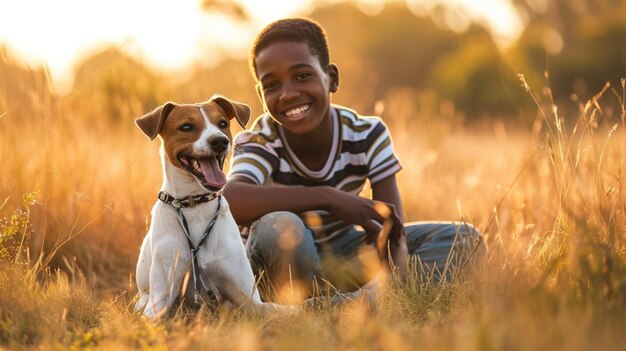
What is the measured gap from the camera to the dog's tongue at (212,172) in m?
3.66

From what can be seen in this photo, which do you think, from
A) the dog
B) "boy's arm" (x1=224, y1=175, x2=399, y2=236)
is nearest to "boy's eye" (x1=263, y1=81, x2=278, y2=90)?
"boy's arm" (x1=224, y1=175, x2=399, y2=236)

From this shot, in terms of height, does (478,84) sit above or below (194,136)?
below

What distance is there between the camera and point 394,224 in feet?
13.8

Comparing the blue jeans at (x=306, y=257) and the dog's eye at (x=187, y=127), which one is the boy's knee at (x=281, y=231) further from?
the dog's eye at (x=187, y=127)

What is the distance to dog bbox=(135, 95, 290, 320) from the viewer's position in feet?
12.1

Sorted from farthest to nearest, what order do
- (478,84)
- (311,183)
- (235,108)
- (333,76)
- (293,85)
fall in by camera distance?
(478,84), (333,76), (311,183), (293,85), (235,108)

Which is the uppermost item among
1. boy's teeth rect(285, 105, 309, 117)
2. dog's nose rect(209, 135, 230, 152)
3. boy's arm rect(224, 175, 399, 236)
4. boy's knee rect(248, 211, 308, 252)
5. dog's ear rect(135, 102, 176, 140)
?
dog's ear rect(135, 102, 176, 140)

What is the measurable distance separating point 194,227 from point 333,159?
1210 millimetres

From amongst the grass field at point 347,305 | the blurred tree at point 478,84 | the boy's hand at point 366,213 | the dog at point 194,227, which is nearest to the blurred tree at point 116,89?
the grass field at point 347,305

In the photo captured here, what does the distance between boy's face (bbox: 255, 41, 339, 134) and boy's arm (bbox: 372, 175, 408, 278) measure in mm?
557

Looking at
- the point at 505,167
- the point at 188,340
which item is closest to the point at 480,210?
the point at 505,167

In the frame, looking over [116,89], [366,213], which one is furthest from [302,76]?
[116,89]

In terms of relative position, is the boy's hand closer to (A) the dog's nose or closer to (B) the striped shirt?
(B) the striped shirt

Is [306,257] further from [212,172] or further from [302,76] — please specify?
[302,76]
